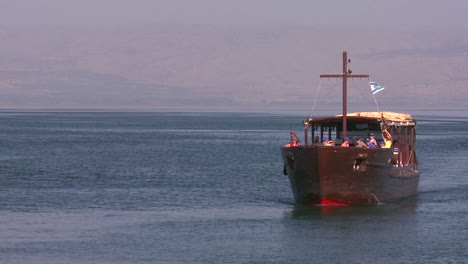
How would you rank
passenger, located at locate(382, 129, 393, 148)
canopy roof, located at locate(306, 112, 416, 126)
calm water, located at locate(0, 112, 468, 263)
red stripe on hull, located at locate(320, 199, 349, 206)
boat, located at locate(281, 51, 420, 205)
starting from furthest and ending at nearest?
canopy roof, located at locate(306, 112, 416, 126) → passenger, located at locate(382, 129, 393, 148) → red stripe on hull, located at locate(320, 199, 349, 206) → boat, located at locate(281, 51, 420, 205) → calm water, located at locate(0, 112, 468, 263)

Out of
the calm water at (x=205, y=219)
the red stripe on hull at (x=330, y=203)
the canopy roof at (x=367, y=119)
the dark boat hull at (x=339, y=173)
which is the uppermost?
the canopy roof at (x=367, y=119)

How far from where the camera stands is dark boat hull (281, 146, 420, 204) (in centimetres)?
4794

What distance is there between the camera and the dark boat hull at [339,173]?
47.9 metres

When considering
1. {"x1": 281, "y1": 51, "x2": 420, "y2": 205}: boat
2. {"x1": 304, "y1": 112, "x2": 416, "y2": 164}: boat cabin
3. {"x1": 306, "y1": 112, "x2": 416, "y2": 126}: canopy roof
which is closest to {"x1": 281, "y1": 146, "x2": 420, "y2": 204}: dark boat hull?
{"x1": 281, "y1": 51, "x2": 420, "y2": 205}: boat

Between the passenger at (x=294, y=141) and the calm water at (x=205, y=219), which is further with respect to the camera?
the passenger at (x=294, y=141)

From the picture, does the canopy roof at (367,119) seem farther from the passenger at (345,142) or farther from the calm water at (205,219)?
the calm water at (205,219)

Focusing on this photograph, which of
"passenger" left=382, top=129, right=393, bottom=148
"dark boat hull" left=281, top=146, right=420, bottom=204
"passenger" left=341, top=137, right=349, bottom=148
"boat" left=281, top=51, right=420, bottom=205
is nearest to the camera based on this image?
"dark boat hull" left=281, top=146, right=420, bottom=204

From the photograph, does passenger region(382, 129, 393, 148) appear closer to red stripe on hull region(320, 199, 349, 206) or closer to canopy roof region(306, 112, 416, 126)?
canopy roof region(306, 112, 416, 126)

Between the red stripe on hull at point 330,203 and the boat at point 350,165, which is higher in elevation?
the boat at point 350,165

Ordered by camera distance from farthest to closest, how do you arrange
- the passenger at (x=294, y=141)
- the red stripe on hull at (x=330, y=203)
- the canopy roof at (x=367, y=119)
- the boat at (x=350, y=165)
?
the canopy roof at (x=367, y=119) → the passenger at (x=294, y=141) → the red stripe on hull at (x=330, y=203) → the boat at (x=350, y=165)

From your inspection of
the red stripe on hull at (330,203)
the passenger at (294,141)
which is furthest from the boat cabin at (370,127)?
the red stripe on hull at (330,203)

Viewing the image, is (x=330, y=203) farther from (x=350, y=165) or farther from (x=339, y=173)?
(x=350, y=165)

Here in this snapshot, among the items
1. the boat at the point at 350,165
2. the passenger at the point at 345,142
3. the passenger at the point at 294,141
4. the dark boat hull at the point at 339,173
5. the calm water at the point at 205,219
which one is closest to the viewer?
the calm water at the point at 205,219

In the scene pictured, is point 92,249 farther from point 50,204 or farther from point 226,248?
point 50,204
